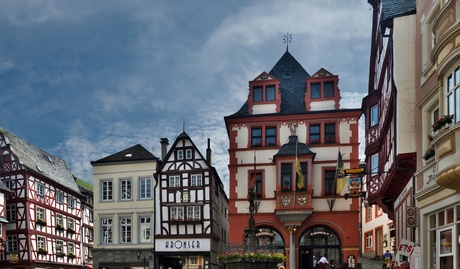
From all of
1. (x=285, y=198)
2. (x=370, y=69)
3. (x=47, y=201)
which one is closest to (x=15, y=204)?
(x=47, y=201)

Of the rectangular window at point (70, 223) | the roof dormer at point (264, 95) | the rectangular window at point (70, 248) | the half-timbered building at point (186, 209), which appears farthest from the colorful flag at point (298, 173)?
the rectangular window at point (70, 223)

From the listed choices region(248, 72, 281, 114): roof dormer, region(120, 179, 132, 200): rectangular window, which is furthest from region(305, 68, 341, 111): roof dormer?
region(120, 179, 132, 200): rectangular window

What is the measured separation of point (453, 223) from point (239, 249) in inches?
445

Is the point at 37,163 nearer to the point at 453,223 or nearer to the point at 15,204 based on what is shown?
the point at 15,204

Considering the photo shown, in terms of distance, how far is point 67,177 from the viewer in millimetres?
54625

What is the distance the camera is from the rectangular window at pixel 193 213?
130ft

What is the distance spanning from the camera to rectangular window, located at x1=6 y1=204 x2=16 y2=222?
1766 inches

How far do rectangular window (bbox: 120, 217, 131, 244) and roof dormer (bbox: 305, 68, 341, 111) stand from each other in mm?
15791

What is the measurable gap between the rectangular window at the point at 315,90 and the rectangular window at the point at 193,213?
36.4 feet

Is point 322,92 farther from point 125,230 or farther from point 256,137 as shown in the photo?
point 125,230

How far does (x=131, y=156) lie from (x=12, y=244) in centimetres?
1196

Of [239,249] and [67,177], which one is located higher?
[67,177]

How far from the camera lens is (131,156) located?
4306 centimetres

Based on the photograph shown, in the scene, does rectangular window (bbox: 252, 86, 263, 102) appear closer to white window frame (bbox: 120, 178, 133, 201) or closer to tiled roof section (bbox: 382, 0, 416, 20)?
white window frame (bbox: 120, 178, 133, 201)
